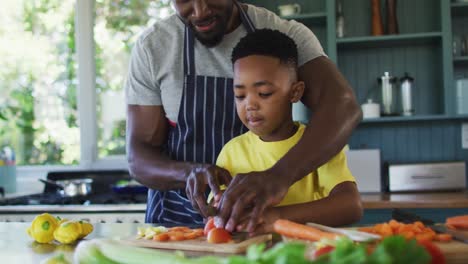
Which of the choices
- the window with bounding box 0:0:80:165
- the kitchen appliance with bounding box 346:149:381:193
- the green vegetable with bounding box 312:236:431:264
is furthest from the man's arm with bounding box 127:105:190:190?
the window with bounding box 0:0:80:165

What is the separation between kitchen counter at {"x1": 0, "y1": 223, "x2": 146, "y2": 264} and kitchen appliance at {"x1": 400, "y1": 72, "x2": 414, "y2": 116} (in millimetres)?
2085

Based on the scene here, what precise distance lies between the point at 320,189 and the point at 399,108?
79.4 inches

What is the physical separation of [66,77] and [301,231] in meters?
2.93

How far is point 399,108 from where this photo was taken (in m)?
3.31

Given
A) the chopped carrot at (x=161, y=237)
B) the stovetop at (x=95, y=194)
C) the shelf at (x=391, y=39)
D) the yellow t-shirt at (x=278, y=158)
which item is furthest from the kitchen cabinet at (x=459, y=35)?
the chopped carrot at (x=161, y=237)

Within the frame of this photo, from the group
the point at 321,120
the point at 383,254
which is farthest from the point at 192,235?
the point at 383,254

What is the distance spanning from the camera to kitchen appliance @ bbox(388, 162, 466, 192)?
9.66 ft

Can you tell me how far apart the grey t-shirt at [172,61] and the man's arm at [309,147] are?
0.14m

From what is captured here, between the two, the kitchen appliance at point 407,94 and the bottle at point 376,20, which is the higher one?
the bottle at point 376,20

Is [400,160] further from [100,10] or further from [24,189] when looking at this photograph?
[24,189]

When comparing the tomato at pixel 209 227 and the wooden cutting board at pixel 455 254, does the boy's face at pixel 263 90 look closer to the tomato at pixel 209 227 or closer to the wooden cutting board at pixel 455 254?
the tomato at pixel 209 227

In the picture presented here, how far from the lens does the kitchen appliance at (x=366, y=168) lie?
118 inches

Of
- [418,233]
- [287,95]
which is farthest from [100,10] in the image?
[418,233]

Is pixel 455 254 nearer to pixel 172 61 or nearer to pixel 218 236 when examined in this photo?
pixel 218 236
